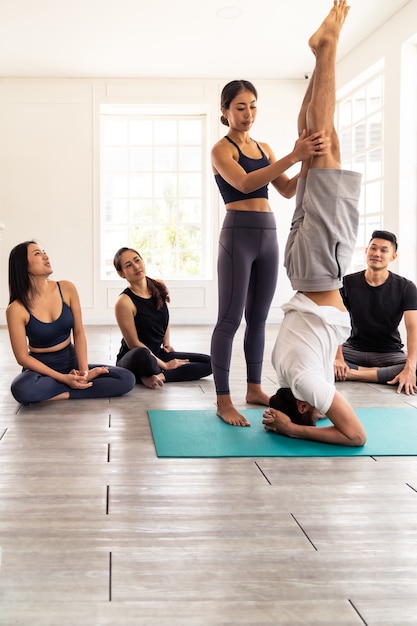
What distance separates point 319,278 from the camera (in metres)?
2.61

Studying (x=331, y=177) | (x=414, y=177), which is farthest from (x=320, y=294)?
(x=414, y=177)

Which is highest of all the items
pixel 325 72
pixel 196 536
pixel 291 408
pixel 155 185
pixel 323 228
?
pixel 155 185

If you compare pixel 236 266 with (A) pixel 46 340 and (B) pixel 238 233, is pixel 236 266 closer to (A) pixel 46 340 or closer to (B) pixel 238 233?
(B) pixel 238 233

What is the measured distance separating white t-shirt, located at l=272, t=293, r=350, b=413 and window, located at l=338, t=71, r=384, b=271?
13.5 feet

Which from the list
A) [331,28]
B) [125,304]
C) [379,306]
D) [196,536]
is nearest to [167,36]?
→ [125,304]

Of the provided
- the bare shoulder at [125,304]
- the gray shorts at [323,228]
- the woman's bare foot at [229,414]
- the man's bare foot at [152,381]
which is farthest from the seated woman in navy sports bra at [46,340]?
the gray shorts at [323,228]

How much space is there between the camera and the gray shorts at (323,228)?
8.07 feet

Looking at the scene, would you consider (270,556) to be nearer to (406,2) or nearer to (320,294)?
(320,294)

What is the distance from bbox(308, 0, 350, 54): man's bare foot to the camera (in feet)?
7.54

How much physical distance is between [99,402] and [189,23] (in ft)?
14.0

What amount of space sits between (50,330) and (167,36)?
434 cm

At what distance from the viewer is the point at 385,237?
3.87 meters

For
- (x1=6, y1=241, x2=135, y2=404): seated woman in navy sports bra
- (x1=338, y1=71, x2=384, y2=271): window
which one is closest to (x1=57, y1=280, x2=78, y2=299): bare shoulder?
(x1=6, y1=241, x2=135, y2=404): seated woman in navy sports bra

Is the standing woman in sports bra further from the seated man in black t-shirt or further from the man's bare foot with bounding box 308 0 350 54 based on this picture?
the seated man in black t-shirt
